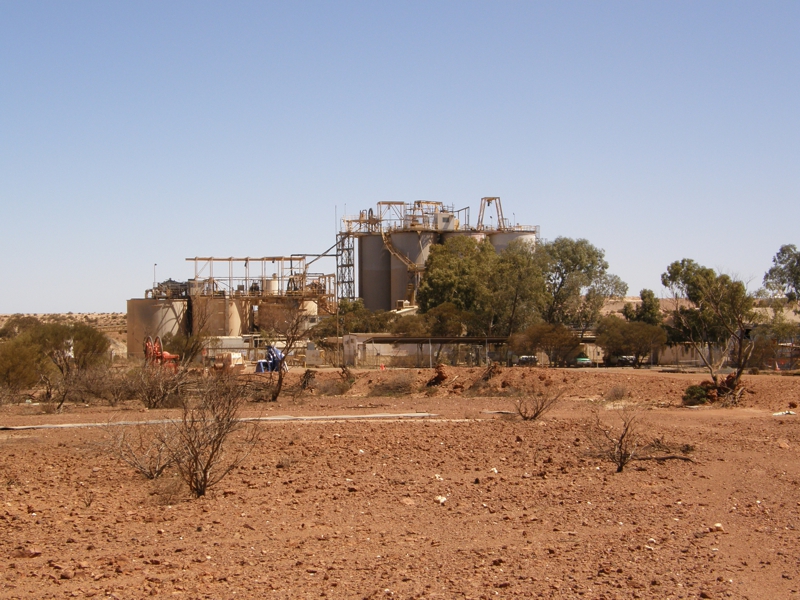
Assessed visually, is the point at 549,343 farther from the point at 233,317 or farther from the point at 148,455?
the point at 148,455

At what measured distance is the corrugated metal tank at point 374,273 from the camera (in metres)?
85.0

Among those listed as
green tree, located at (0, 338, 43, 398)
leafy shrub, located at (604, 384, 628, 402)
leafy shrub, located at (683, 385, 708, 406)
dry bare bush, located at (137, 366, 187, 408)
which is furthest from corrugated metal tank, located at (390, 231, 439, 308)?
dry bare bush, located at (137, 366, 187, 408)

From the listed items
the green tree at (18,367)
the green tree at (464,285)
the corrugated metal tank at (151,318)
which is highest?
the green tree at (464,285)

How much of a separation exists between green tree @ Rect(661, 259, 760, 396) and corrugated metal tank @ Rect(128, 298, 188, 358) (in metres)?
37.2

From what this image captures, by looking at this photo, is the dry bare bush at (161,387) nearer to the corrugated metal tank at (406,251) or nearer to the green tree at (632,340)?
the green tree at (632,340)

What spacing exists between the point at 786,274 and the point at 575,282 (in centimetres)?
1765

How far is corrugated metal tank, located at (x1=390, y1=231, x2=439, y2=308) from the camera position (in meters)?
81.7

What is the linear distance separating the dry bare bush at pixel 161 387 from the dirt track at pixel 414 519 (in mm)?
7559

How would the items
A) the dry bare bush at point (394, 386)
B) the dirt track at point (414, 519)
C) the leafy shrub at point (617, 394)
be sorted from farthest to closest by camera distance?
the dry bare bush at point (394, 386) → the leafy shrub at point (617, 394) → the dirt track at point (414, 519)

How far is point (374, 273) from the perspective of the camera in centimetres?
8544

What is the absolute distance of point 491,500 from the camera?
40.8ft

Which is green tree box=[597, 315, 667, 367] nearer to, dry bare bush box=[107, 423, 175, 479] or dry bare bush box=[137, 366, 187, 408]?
dry bare bush box=[137, 366, 187, 408]

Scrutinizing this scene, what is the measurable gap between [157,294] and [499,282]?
27178 millimetres

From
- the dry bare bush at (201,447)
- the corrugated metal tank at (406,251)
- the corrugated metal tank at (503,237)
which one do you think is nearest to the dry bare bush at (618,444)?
the dry bare bush at (201,447)
